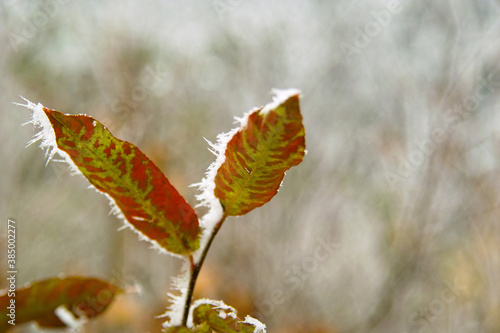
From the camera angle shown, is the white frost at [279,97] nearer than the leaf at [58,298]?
Yes

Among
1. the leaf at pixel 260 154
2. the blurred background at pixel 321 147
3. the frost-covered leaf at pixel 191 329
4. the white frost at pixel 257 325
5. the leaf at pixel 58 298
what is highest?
the blurred background at pixel 321 147

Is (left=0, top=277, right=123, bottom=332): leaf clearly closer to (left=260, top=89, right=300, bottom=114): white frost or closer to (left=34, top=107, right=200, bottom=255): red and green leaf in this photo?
(left=34, top=107, right=200, bottom=255): red and green leaf

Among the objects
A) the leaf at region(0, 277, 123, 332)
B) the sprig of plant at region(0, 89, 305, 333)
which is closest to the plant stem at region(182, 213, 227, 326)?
the sprig of plant at region(0, 89, 305, 333)

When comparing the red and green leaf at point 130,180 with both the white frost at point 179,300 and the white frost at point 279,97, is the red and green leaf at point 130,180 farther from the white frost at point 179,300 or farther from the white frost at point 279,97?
the white frost at point 279,97

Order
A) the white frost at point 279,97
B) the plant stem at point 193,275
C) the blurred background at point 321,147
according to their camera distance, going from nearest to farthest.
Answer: the white frost at point 279,97 < the plant stem at point 193,275 < the blurred background at point 321,147

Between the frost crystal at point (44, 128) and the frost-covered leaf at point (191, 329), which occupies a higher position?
the frost crystal at point (44, 128)

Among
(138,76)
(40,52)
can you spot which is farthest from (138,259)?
(40,52)

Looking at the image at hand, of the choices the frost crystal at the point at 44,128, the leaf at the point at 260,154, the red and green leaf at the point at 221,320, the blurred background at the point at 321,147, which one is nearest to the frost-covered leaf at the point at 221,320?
the red and green leaf at the point at 221,320
